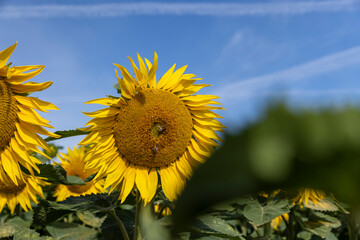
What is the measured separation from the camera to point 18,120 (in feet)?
5.10

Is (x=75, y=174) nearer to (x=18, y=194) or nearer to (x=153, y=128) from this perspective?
(x=18, y=194)

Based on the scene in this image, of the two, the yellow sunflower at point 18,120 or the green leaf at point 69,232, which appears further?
the green leaf at point 69,232

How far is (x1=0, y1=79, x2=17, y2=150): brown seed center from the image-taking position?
4.91ft

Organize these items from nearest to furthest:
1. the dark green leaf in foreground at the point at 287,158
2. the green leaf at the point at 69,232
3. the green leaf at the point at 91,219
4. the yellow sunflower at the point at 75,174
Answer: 1. the dark green leaf in foreground at the point at 287,158
2. the green leaf at the point at 69,232
3. the green leaf at the point at 91,219
4. the yellow sunflower at the point at 75,174

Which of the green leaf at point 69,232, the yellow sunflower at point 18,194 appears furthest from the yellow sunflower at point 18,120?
the yellow sunflower at point 18,194

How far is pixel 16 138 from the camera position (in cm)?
155

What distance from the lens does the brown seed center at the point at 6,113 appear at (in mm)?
1497

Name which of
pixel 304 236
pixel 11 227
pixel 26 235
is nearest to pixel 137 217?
pixel 26 235

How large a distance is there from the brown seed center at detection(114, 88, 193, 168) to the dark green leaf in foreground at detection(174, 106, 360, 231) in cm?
137

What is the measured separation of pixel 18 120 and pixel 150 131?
551 millimetres

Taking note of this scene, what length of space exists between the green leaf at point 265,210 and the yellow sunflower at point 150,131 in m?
0.39

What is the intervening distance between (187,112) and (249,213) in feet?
1.90

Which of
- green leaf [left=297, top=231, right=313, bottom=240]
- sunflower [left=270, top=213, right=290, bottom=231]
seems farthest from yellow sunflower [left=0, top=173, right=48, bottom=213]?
green leaf [left=297, top=231, right=313, bottom=240]

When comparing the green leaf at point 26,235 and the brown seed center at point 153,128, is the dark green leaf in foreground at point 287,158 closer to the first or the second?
the brown seed center at point 153,128
